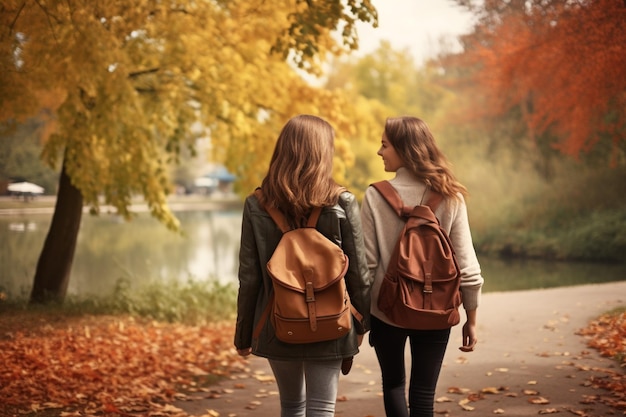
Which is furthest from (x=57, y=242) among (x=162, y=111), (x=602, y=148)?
(x=602, y=148)

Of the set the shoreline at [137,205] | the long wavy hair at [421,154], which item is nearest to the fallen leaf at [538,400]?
the long wavy hair at [421,154]

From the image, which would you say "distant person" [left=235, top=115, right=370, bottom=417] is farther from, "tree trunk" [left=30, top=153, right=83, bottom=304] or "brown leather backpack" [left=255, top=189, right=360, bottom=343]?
"tree trunk" [left=30, top=153, right=83, bottom=304]

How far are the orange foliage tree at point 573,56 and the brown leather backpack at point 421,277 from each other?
15.1 ft

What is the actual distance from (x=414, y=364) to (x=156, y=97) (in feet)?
23.5

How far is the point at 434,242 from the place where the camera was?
9.79 ft

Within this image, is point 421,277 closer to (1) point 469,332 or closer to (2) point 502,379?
(1) point 469,332

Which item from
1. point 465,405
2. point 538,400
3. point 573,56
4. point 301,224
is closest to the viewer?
point 301,224

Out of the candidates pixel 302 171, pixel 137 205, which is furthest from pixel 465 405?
pixel 137 205

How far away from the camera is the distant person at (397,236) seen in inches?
120

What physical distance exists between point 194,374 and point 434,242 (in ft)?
12.6

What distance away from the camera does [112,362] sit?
6.21 m

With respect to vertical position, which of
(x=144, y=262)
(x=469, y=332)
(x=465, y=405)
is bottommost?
(x=144, y=262)

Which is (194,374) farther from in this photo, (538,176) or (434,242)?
(538,176)

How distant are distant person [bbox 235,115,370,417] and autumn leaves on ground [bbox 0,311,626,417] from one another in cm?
228
